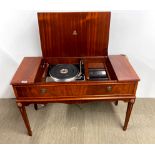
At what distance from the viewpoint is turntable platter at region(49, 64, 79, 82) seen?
44.7 inches

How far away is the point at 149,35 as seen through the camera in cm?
138

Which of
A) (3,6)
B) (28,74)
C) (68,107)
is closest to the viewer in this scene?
(28,74)

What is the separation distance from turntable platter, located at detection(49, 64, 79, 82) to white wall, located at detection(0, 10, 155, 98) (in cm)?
35

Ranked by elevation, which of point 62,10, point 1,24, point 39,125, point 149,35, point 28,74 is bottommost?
point 39,125

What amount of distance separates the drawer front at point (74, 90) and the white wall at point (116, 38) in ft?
1.59

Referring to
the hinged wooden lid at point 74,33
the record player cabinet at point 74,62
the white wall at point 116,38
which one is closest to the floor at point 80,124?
the record player cabinet at point 74,62

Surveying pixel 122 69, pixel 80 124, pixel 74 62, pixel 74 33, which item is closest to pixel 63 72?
pixel 74 62

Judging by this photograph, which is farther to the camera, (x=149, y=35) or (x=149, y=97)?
(x=149, y=97)

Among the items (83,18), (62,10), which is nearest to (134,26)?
(83,18)

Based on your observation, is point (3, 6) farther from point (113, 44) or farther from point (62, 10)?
point (113, 44)

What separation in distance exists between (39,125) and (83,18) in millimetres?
995

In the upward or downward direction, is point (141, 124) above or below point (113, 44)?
below

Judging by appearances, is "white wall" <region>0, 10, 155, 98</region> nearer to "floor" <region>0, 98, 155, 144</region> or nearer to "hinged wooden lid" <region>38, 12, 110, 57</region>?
"hinged wooden lid" <region>38, 12, 110, 57</region>
